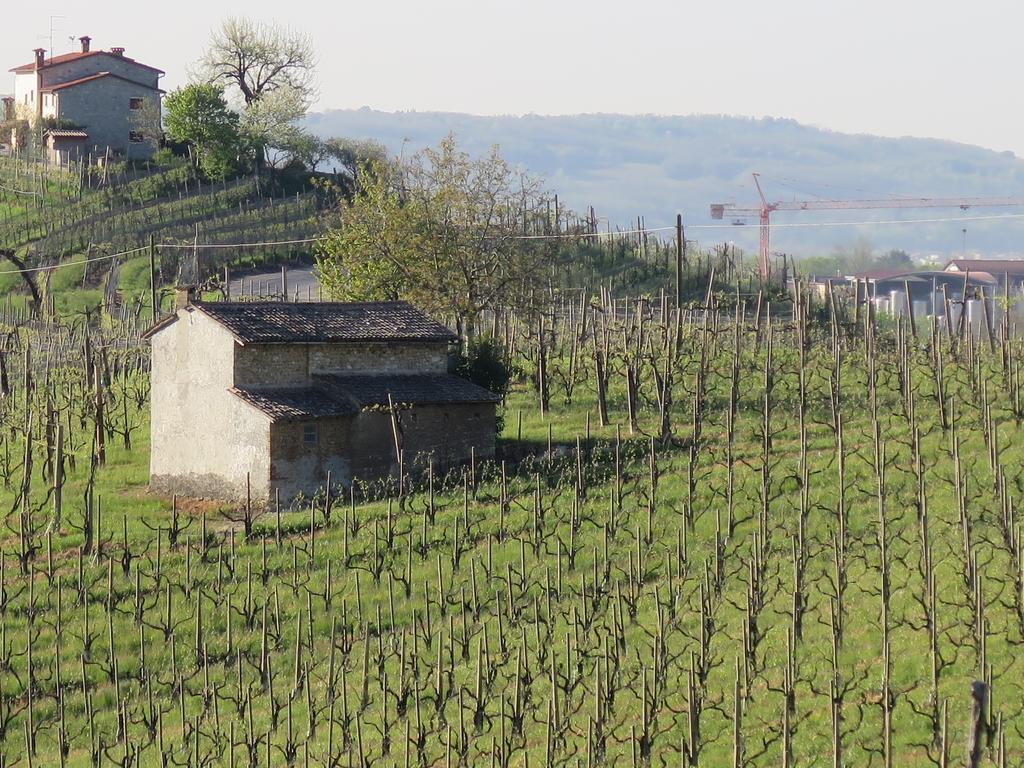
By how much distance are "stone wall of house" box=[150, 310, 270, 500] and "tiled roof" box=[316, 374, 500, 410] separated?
2312 mm

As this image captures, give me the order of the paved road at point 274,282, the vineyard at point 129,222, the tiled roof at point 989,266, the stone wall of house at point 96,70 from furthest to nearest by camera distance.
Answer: the tiled roof at point 989,266, the stone wall of house at point 96,70, the vineyard at point 129,222, the paved road at point 274,282

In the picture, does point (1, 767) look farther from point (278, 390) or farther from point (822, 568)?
point (278, 390)

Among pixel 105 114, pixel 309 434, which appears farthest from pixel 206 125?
pixel 309 434

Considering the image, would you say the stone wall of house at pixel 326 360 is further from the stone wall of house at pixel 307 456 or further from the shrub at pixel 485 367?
the stone wall of house at pixel 307 456

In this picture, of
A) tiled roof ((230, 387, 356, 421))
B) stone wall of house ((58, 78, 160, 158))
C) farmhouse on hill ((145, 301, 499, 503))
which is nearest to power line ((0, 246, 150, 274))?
stone wall of house ((58, 78, 160, 158))

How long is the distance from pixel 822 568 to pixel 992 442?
700 centimetres

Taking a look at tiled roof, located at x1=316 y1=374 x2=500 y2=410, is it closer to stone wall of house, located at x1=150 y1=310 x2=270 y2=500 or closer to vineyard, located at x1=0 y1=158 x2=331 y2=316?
stone wall of house, located at x1=150 y1=310 x2=270 y2=500

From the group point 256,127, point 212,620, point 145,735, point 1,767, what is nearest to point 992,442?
point 212,620

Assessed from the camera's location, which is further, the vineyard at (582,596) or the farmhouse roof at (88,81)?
the farmhouse roof at (88,81)

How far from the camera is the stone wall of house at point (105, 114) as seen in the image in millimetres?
89688

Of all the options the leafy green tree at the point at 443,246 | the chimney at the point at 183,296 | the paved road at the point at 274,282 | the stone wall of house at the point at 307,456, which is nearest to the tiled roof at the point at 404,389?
the stone wall of house at the point at 307,456

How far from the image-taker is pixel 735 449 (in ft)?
123

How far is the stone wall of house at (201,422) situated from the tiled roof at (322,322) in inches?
19.3

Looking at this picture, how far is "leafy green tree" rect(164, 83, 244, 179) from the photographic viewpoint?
282 ft
